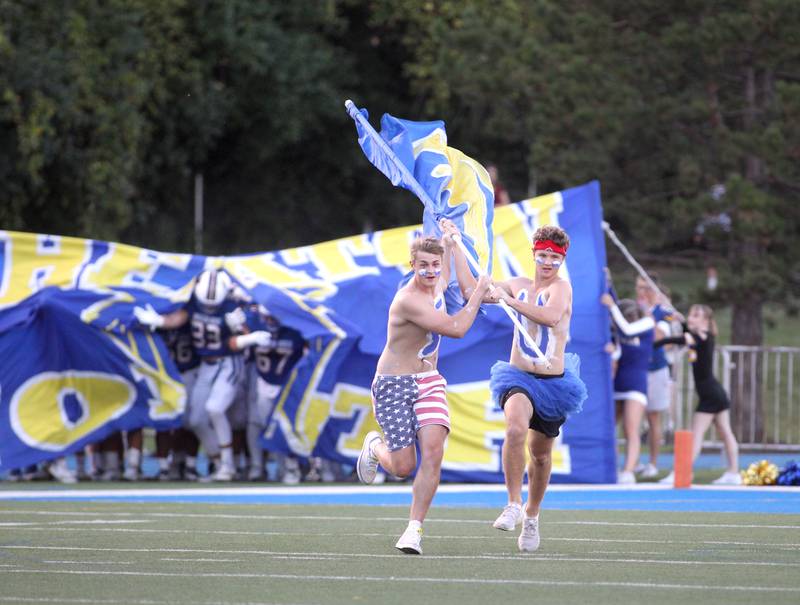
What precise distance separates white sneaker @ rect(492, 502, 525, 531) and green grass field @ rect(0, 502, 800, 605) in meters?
0.15

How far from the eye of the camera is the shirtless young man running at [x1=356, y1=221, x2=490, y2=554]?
9.14 meters

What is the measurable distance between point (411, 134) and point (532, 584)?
423cm

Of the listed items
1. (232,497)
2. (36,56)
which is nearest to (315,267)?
(232,497)

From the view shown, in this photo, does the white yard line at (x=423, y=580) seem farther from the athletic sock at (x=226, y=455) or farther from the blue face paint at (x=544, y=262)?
the athletic sock at (x=226, y=455)

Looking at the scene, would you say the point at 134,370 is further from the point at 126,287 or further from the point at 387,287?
the point at 387,287

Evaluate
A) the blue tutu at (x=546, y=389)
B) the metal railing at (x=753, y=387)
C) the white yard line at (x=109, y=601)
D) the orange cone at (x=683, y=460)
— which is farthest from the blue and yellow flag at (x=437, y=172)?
the metal railing at (x=753, y=387)

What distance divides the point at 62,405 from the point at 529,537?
847 cm

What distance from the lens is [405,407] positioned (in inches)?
365

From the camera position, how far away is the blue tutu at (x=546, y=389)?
9680 mm

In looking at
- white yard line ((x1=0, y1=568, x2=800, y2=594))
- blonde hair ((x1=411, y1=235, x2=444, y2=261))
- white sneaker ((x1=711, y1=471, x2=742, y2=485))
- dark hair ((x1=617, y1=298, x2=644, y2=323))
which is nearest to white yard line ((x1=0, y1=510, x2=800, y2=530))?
blonde hair ((x1=411, y1=235, x2=444, y2=261))

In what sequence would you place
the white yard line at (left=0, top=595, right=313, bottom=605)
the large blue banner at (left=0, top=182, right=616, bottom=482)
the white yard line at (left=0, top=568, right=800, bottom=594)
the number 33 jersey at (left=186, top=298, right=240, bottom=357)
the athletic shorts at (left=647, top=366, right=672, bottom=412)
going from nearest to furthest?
the white yard line at (left=0, top=595, right=313, bottom=605)
the white yard line at (left=0, top=568, right=800, bottom=594)
the large blue banner at (left=0, top=182, right=616, bottom=482)
the number 33 jersey at (left=186, top=298, right=240, bottom=357)
the athletic shorts at (left=647, top=366, right=672, bottom=412)

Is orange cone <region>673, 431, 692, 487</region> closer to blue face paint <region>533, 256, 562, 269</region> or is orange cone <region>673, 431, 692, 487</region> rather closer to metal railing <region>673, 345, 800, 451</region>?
metal railing <region>673, 345, 800, 451</region>

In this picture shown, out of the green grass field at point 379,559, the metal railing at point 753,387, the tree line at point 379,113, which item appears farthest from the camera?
the tree line at point 379,113

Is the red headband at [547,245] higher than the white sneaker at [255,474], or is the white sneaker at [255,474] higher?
the red headband at [547,245]
